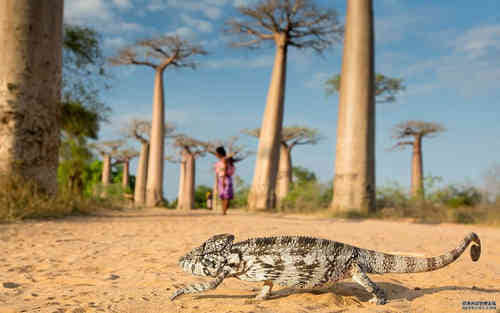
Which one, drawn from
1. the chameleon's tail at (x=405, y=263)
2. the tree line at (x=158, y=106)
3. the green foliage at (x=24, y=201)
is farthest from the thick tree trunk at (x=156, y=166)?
the chameleon's tail at (x=405, y=263)

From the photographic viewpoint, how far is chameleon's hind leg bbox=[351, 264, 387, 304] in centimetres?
252

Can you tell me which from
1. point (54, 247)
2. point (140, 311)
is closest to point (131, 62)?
point (54, 247)

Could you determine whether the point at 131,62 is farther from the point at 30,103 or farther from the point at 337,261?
the point at 337,261

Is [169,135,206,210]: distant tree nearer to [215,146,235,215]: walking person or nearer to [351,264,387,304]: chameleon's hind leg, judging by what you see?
[215,146,235,215]: walking person

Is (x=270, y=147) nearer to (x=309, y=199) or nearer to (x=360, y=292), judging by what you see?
(x=309, y=199)

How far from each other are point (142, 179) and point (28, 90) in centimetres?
1877

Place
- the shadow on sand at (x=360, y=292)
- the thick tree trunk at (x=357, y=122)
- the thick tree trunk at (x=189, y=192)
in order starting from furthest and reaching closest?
the thick tree trunk at (x=189, y=192)
the thick tree trunk at (x=357, y=122)
the shadow on sand at (x=360, y=292)

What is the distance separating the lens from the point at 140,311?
7.58 ft

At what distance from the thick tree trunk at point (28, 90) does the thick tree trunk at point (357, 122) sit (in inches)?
311

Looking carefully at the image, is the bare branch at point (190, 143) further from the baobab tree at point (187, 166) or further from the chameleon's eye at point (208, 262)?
the chameleon's eye at point (208, 262)

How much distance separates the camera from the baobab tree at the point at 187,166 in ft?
82.9

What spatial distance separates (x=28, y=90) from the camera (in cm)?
718

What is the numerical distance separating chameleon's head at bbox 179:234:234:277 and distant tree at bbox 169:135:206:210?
2297 cm

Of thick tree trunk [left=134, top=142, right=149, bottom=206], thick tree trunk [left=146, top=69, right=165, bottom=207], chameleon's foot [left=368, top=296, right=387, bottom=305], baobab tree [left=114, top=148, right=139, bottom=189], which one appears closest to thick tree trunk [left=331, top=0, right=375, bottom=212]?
chameleon's foot [left=368, top=296, right=387, bottom=305]
